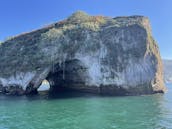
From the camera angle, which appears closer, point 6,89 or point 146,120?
point 146,120

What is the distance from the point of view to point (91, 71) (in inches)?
1735

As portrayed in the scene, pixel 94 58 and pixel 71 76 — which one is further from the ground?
pixel 94 58

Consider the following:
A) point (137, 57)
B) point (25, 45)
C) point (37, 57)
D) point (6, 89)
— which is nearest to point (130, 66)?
point (137, 57)

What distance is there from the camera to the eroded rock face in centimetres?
4231

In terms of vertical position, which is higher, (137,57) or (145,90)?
(137,57)

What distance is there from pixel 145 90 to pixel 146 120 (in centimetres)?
2293

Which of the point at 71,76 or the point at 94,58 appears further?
the point at 71,76

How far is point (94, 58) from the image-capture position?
144 ft

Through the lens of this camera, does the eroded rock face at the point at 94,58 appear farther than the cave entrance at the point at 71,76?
No

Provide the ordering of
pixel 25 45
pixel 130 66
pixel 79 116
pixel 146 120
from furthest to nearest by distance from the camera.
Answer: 1. pixel 25 45
2. pixel 130 66
3. pixel 79 116
4. pixel 146 120

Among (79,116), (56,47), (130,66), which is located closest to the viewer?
(79,116)

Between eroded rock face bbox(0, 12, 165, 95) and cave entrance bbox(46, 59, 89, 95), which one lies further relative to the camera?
cave entrance bbox(46, 59, 89, 95)

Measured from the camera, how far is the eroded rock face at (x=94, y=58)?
139ft

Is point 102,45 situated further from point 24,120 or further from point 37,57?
point 24,120
